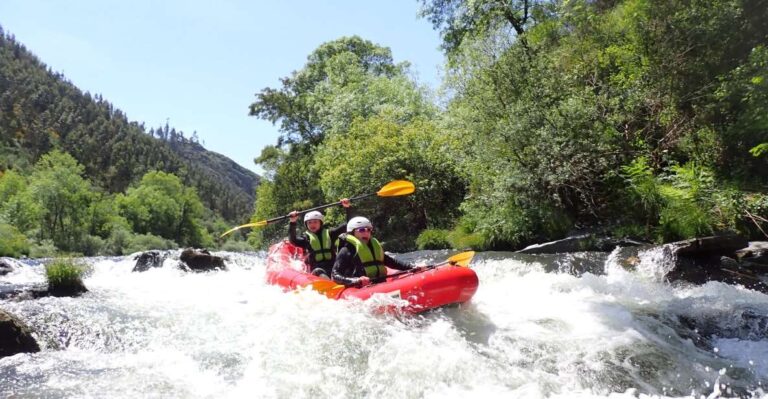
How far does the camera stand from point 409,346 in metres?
5.06

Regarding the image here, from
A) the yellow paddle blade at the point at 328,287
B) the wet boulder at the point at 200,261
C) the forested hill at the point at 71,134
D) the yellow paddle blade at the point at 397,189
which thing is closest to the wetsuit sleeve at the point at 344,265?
the yellow paddle blade at the point at 328,287

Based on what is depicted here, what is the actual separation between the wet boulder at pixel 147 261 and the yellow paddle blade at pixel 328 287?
310 inches

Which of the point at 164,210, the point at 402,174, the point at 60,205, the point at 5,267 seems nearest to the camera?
the point at 5,267

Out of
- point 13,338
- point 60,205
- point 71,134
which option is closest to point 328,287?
point 13,338

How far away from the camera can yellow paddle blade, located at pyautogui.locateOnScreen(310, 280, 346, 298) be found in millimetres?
6828

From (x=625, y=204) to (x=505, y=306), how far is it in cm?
699

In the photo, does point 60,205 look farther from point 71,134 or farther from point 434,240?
point 71,134

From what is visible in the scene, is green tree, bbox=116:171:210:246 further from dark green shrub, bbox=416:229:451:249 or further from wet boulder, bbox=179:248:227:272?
wet boulder, bbox=179:248:227:272

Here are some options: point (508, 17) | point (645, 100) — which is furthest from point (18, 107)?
point (645, 100)

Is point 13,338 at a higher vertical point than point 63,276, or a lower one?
lower

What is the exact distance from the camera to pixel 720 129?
1181cm

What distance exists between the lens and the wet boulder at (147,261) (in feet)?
43.9

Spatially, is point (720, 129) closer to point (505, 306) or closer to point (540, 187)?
point (540, 187)

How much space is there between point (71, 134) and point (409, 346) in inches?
3633
